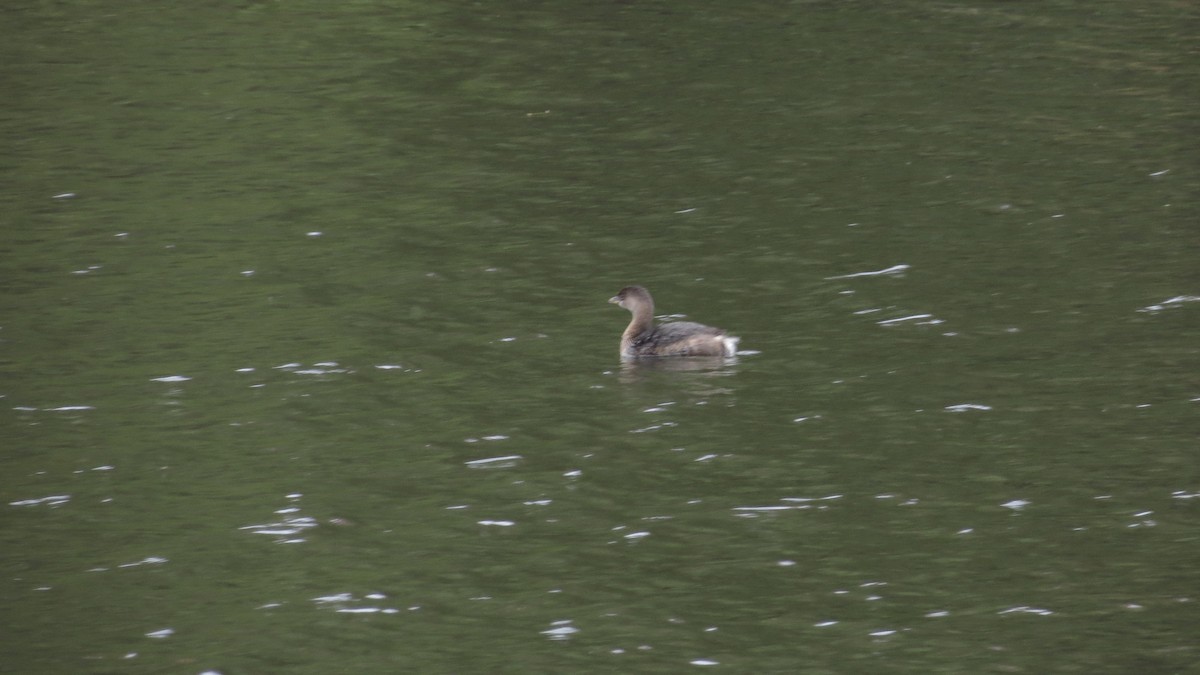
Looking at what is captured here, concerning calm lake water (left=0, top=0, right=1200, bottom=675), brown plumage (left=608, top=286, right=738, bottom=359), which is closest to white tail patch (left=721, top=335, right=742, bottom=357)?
brown plumage (left=608, top=286, right=738, bottom=359)

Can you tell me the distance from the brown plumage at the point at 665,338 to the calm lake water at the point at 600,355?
278 millimetres

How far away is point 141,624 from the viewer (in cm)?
1406

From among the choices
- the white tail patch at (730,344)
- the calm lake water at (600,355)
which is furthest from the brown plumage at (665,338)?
the calm lake water at (600,355)

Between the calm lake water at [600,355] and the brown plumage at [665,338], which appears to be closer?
the calm lake water at [600,355]

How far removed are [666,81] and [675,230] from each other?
851cm

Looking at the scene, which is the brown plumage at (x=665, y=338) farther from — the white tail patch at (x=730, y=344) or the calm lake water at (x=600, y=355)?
the calm lake water at (x=600, y=355)

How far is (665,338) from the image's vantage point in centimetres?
1998

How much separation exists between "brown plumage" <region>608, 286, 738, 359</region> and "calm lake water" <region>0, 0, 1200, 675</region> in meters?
0.28

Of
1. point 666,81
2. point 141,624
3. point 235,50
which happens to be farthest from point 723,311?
point 235,50

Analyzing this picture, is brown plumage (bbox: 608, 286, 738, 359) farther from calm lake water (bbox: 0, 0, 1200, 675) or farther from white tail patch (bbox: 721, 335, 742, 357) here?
calm lake water (bbox: 0, 0, 1200, 675)

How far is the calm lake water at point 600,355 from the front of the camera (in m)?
14.2

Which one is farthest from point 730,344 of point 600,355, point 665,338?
point 600,355

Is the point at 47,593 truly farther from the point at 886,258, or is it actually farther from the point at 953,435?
the point at 886,258

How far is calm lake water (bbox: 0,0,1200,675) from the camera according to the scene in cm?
1417
